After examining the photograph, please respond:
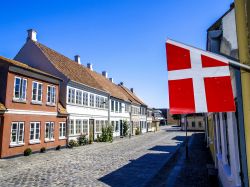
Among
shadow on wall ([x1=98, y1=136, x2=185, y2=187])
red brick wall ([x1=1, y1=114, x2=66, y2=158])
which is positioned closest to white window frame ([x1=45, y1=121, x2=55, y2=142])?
red brick wall ([x1=1, y1=114, x2=66, y2=158])

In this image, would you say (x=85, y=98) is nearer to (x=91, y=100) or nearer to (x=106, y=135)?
(x=91, y=100)

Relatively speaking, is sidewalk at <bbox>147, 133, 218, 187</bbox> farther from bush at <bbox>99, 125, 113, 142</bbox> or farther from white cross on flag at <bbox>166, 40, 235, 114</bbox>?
bush at <bbox>99, 125, 113, 142</bbox>

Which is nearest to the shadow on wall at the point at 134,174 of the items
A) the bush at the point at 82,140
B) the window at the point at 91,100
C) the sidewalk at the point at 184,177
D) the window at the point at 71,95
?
the sidewalk at the point at 184,177

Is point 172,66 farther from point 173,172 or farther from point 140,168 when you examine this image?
point 140,168

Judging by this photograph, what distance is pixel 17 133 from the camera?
17.1 meters

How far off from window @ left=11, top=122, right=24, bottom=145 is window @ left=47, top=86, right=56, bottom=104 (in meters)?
3.93

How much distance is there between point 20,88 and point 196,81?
17113 mm

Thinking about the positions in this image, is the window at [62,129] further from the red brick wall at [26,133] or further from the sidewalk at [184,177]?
the sidewalk at [184,177]

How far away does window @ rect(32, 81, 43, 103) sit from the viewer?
62.3 feet

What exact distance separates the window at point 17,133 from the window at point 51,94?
3.93 meters

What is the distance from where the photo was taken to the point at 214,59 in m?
2.34

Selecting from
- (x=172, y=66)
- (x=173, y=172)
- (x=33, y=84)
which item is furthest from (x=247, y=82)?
(x=33, y=84)

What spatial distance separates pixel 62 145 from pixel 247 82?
21940mm

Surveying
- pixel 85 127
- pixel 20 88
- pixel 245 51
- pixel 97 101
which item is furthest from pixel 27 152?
pixel 245 51
